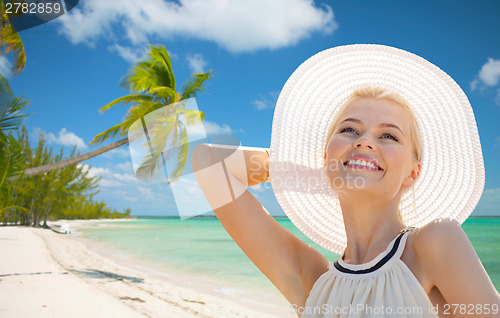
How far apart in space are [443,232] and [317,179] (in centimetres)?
68

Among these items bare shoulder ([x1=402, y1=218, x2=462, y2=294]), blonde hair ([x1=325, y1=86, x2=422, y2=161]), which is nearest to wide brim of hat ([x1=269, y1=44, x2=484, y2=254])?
blonde hair ([x1=325, y1=86, x2=422, y2=161])

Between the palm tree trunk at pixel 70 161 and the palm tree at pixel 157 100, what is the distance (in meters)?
0.03

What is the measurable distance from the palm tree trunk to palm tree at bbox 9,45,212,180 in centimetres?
3

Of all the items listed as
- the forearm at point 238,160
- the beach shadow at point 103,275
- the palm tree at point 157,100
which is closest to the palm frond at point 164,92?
the palm tree at point 157,100

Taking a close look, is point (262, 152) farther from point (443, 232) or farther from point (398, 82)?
point (443, 232)

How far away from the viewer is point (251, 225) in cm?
142

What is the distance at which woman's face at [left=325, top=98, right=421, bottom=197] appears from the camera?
1136 millimetres

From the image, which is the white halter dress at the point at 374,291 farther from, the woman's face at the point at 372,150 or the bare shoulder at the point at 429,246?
the woman's face at the point at 372,150

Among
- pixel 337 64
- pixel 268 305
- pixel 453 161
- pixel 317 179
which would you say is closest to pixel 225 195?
pixel 317 179

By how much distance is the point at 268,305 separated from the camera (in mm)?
7949

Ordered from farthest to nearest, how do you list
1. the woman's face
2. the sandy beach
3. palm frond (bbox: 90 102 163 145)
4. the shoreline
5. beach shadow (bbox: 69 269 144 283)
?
palm frond (bbox: 90 102 163 145) → beach shadow (bbox: 69 269 144 283) → the shoreline → the sandy beach → the woman's face

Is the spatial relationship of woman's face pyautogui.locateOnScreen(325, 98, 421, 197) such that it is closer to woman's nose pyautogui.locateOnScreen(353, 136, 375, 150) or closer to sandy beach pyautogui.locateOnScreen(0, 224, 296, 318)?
woman's nose pyautogui.locateOnScreen(353, 136, 375, 150)

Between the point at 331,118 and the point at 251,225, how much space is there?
1.94 feet

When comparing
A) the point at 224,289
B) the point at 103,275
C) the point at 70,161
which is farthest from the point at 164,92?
the point at 224,289
